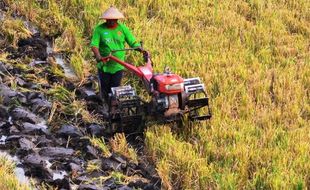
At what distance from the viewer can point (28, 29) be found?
9.33 m

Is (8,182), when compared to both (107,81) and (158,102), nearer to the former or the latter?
(158,102)

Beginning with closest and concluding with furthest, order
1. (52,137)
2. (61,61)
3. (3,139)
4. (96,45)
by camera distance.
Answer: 1. (3,139)
2. (52,137)
3. (96,45)
4. (61,61)

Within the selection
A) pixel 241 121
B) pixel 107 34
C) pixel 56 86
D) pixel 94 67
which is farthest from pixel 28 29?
pixel 241 121

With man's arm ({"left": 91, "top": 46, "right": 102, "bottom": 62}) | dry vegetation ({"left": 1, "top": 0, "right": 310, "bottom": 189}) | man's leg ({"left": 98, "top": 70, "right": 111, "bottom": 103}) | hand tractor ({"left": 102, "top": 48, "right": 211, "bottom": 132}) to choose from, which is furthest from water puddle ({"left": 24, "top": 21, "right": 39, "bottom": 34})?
hand tractor ({"left": 102, "top": 48, "right": 211, "bottom": 132})

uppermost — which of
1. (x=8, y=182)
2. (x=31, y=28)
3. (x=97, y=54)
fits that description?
(x=97, y=54)

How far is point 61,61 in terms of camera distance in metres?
8.44

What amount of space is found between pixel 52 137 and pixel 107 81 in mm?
1044

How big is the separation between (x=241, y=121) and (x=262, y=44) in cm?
291

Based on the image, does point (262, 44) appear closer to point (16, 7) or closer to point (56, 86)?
point (56, 86)

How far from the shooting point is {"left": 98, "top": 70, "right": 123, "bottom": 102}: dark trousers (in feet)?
22.2

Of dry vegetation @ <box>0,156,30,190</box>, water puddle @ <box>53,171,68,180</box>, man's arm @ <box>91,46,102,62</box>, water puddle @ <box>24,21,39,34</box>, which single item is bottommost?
water puddle @ <box>53,171,68,180</box>

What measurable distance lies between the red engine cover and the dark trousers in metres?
1.00

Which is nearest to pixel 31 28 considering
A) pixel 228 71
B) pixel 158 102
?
pixel 228 71

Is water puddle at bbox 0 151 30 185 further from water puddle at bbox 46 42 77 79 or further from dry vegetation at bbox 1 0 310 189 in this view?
water puddle at bbox 46 42 77 79
